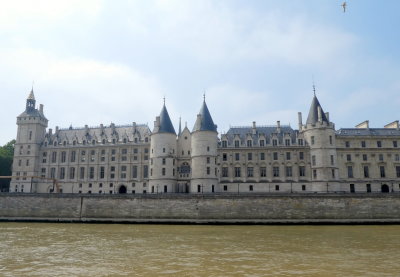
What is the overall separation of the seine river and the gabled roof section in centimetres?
2778

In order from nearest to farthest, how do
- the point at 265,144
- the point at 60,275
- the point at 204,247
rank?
the point at 60,275 < the point at 204,247 < the point at 265,144

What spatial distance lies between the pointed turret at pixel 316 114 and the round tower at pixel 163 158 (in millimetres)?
22070

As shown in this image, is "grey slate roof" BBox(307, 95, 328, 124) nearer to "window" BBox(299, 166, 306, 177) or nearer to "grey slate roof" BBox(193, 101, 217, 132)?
"window" BBox(299, 166, 306, 177)

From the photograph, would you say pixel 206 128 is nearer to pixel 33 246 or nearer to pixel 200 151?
pixel 200 151

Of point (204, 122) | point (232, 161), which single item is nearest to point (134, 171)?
point (204, 122)

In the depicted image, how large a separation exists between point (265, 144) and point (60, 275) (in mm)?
43113

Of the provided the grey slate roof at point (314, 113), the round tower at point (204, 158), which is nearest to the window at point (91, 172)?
the round tower at point (204, 158)

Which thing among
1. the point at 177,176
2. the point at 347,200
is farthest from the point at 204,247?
the point at 177,176

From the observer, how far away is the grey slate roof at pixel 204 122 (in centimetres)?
5065

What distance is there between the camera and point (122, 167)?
58.3m

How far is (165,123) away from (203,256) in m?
36.3

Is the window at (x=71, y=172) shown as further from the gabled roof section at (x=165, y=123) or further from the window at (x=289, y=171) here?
the window at (x=289, y=171)

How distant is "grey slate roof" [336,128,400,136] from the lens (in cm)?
5294

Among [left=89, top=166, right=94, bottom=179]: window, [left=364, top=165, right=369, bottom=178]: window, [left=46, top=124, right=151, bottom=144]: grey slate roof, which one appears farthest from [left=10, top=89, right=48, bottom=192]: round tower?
[left=364, top=165, right=369, bottom=178]: window
